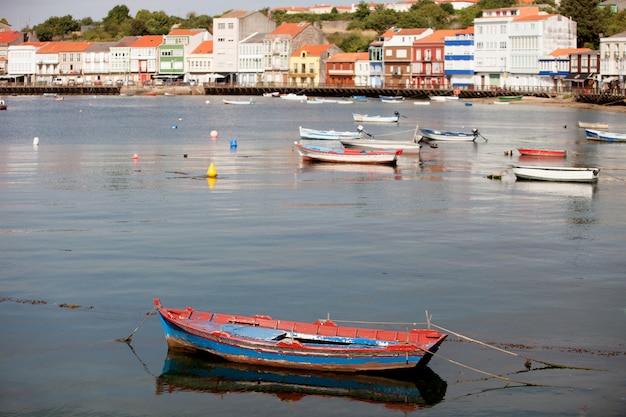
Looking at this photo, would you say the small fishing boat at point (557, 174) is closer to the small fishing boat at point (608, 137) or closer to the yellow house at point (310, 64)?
the small fishing boat at point (608, 137)

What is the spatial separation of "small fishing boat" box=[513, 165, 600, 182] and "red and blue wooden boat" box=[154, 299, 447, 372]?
94.2 feet

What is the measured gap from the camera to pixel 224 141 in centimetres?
7131

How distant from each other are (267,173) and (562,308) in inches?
1099

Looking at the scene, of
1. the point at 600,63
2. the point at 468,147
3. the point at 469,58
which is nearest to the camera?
the point at 468,147

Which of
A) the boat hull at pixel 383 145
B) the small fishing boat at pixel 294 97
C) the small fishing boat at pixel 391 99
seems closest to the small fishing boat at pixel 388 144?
the boat hull at pixel 383 145

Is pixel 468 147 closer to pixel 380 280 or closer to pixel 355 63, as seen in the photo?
pixel 380 280

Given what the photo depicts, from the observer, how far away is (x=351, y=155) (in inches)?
2080

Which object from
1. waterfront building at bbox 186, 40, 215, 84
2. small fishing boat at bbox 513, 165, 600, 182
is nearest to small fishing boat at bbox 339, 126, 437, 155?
small fishing boat at bbox 513, 165, 600, 182

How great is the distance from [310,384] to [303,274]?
763 cm

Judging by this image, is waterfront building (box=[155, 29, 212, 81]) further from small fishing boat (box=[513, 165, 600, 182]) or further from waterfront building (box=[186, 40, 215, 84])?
small fishing boat (box=[513, 165, 600, 182])

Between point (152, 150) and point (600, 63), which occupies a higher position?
point (600, 63)

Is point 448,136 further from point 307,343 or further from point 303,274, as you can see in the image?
point 307,343

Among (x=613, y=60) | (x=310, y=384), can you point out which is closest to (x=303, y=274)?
(x=310, y=384)

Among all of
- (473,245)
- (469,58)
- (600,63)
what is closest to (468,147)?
(473,245)
